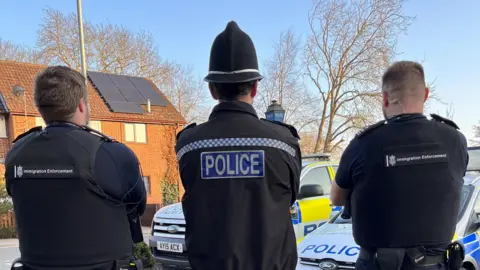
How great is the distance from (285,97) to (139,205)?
23.7 metres

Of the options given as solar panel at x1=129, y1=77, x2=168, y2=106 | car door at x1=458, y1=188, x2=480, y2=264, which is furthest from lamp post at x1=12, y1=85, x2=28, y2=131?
car door at x1=458, y1=188, x2=480, y2=264

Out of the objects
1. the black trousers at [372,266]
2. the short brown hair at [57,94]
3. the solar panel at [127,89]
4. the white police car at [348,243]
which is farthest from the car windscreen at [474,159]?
the solar panel at [127,89]

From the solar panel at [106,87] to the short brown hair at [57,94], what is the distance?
22.2 meters

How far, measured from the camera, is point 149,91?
25938 mm

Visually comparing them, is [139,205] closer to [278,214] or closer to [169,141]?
[278,214]

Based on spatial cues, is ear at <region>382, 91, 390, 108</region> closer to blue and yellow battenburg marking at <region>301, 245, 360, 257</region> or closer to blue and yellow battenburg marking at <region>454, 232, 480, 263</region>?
blue and yellow battenburg marking at <region>301, 245, 360, 257</region>

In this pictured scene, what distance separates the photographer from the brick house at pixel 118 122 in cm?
2012

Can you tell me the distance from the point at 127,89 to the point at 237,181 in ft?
81.2

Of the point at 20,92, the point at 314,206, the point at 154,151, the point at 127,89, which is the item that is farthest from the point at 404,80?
the point at 127,89

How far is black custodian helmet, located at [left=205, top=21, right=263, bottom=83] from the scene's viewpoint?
1.98 metres

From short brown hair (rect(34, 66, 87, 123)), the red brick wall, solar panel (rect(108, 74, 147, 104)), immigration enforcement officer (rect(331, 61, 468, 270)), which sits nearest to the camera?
short brown hair (rect(34, 66, 87, 123))

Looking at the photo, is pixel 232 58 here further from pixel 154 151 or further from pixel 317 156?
pixel 154 151

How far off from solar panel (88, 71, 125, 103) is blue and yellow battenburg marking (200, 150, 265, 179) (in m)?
22.8

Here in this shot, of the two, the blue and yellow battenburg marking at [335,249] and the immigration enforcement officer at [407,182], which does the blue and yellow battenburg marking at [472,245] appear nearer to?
the blue and yellow battenburg marking at [335,249]
